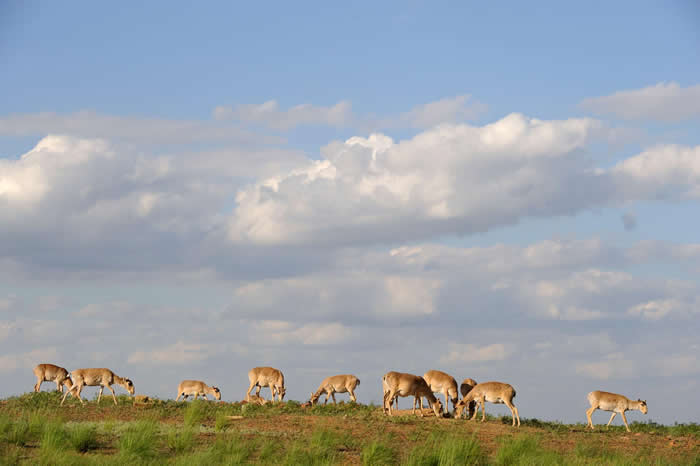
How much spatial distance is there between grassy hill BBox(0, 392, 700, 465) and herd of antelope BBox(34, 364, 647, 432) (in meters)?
0.97

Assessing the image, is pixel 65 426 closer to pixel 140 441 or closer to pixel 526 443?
pixel 140 441

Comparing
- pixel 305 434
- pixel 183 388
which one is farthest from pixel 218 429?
pixel 183 388

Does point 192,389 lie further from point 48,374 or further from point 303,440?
point 303,440

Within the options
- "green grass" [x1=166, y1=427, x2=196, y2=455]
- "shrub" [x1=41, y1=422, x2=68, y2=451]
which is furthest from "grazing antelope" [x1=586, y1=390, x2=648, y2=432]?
"shrub" [x1=41, y1=422, x2=68, y2=451]

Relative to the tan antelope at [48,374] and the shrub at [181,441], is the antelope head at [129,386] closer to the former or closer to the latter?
the tan antelope at [48,374]

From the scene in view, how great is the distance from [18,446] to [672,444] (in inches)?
837

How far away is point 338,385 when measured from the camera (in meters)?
36.1

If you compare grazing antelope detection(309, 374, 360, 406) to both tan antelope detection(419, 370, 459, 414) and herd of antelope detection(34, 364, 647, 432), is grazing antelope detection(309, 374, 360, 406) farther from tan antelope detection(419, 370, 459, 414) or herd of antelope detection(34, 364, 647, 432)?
tan antelope detection(419, 370, 459, 414)

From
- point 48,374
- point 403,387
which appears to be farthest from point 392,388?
point 48,374

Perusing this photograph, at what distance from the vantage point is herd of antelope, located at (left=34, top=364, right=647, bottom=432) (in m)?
31.0

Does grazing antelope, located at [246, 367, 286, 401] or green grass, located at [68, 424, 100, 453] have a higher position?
grazing antelope, located at [246, 367, 286, 401]

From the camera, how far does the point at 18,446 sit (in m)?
23.6

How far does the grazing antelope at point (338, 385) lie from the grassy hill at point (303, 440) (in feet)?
12.9

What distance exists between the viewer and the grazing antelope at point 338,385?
36.0 metres
